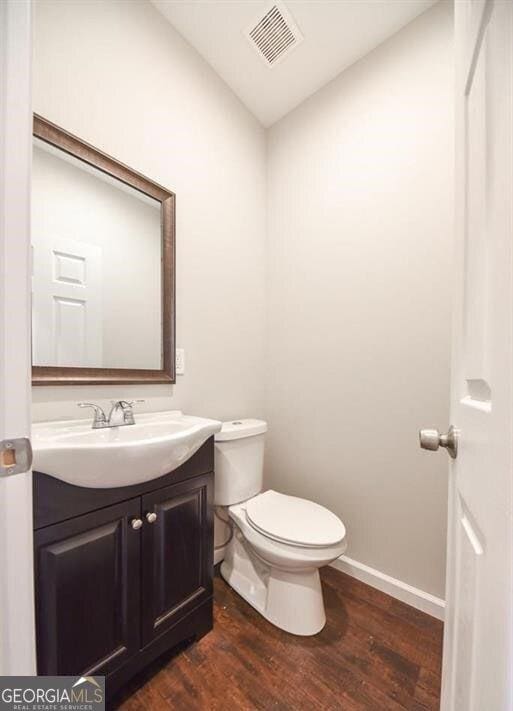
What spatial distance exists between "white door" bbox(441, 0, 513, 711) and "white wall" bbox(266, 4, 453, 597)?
2.49 feet

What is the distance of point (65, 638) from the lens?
0.78 m

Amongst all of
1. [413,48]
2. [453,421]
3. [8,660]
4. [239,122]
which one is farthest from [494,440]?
[239,122]

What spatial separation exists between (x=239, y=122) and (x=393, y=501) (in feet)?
7.39

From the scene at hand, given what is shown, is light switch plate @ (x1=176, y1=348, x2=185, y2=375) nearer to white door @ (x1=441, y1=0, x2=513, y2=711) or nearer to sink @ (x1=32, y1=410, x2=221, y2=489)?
sink @ (x1=32, y1=410, x2=221, y2=489)

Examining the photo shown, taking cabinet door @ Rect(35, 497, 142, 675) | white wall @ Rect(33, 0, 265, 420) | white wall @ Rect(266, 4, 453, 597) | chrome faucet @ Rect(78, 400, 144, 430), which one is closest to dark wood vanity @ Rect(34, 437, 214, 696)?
cabinet door @ Rect(35, 497, 142, 675)

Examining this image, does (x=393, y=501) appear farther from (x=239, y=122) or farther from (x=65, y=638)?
(x=239, y=122)

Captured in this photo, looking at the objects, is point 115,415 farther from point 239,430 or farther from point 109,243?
point 109,243

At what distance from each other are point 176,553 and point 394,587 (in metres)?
1.07

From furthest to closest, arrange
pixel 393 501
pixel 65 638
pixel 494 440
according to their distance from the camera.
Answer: pixel 393 501 → pixel 65 638 → pixel 494 440

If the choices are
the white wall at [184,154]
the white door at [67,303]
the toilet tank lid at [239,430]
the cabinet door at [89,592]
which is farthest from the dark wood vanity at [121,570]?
the white door at [67,303]

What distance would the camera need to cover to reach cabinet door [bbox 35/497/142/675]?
2.46ft

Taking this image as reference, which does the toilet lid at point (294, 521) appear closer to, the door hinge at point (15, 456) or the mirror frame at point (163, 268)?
the mirror frame at point (163, 268)

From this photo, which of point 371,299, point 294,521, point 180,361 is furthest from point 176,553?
point 371,299

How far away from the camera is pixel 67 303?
1.11 meters
